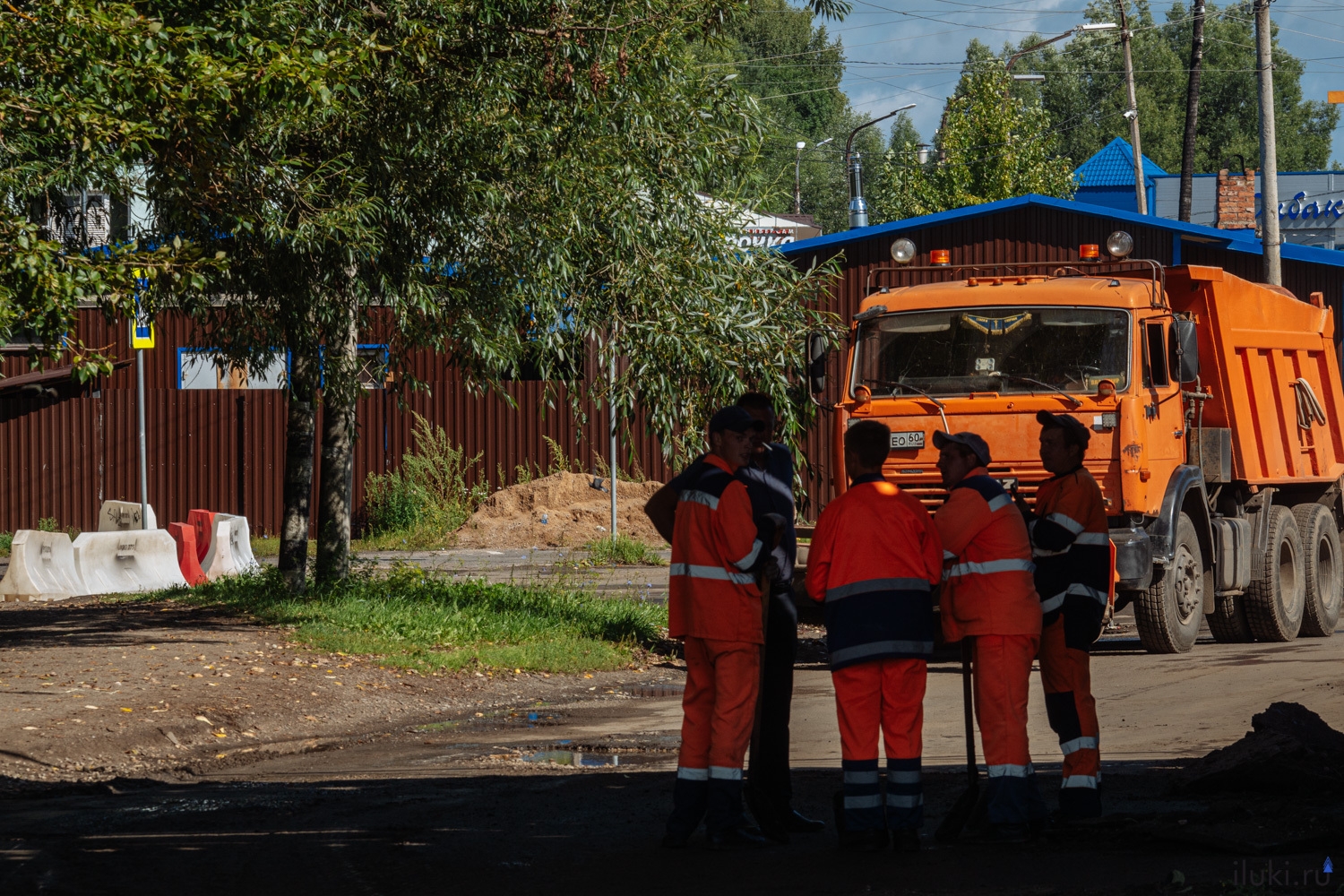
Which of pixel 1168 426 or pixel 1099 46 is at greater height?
pixel 1099 46

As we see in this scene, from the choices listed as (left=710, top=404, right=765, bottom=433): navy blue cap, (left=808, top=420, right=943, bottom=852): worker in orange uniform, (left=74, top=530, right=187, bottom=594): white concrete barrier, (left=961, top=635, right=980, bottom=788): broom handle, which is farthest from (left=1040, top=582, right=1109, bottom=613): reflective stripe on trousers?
(left=74, top=530, right=187, bottom=594): white concrete barrier

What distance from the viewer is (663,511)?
274 inches

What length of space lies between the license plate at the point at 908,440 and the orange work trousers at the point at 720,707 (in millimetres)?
5670

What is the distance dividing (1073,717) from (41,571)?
13.7m

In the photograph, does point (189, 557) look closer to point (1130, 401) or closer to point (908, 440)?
point (908, 440)

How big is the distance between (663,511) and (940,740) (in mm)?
3144

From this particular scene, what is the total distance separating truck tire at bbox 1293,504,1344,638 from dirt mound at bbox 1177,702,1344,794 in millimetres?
8282

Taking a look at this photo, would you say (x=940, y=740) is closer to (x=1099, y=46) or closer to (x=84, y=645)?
(x=84, y=645)

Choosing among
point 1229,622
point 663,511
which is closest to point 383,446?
point 1229,622

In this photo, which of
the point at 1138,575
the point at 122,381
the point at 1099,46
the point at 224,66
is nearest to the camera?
the point at 224,66

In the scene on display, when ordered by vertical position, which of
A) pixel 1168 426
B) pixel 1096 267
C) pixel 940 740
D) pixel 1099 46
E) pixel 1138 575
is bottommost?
pixel 940 740

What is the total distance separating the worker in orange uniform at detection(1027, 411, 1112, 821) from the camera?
6707 mm

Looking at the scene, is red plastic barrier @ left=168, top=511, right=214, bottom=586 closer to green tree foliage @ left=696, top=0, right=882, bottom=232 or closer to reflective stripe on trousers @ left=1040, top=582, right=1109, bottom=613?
reflective stripe on trousers @ left=1040, top=582, right=1109, bottom=613

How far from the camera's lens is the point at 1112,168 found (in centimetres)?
6756
